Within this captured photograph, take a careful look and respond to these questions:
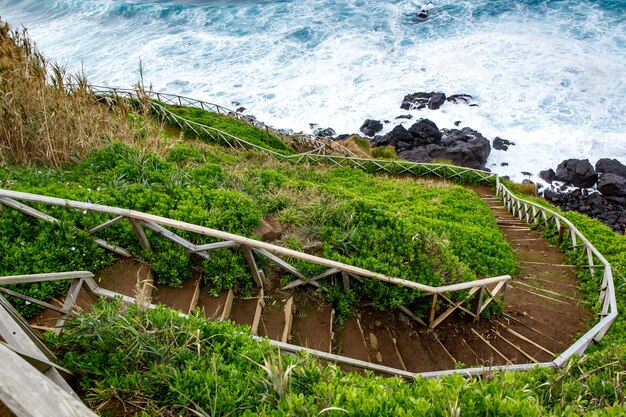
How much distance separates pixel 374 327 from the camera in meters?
6.22

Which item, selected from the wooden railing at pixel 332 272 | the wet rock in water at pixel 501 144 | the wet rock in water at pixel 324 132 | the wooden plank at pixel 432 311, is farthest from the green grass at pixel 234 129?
the wooden plank at pixel 432 311

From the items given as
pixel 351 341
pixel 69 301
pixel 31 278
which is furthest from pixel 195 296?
pixel 351 341

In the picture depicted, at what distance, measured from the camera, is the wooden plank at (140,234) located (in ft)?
18.0

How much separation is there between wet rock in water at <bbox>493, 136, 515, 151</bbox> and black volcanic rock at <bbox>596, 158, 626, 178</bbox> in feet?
13.7

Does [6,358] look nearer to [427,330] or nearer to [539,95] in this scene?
[427,330]

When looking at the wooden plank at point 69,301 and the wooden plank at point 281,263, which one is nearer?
the wooden plank at point 69,301

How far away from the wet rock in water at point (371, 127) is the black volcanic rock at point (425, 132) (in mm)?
1874

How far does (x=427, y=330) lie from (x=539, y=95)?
2418 centimetres

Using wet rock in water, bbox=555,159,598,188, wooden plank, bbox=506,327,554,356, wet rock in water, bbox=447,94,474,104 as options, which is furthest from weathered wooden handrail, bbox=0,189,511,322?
wet rock in water, bbox=447,94,474,104

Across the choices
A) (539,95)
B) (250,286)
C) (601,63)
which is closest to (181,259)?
(250,286)

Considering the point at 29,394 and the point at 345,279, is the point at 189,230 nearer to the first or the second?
the point at 345,279

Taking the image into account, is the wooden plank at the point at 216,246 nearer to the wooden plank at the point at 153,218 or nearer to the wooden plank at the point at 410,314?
the wooden plank at the point at 153,218

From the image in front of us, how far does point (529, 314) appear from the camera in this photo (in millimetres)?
8273

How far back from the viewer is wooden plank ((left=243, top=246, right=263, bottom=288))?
5570 mm
